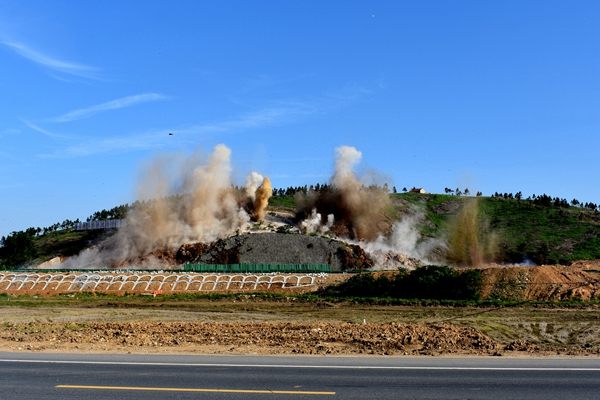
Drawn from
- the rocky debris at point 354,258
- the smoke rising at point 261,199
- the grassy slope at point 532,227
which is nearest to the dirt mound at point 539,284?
the rocky debris at point 354,258

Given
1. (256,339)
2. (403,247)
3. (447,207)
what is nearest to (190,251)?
(403,247)

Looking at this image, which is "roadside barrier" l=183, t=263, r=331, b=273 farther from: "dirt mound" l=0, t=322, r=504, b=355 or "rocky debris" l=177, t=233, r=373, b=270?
"dirt mound" l=0, t=322, r=504, b=355

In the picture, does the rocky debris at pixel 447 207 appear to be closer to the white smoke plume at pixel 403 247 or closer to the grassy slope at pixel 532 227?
the grassy slope at pixel 532 227

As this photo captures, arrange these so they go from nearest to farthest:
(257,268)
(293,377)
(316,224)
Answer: (293,377) < (257,268) < (316,224)

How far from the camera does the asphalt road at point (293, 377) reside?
11836 mm

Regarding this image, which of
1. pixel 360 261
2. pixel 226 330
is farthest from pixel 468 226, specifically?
pixel 226 330

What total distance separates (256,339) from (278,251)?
48.7 m

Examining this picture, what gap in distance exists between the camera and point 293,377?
43.9ft

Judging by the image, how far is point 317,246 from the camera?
70875 mm

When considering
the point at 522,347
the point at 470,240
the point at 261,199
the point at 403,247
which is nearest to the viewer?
the point at 522,347

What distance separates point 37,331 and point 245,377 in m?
14.7

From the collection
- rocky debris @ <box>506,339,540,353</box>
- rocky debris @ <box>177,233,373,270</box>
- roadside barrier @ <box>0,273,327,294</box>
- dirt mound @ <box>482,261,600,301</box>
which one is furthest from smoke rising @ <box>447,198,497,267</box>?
rocky debris @ <box>506,339,540,353</box>

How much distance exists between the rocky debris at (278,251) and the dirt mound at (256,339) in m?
42.9

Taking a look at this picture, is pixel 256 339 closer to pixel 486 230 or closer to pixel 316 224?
pixel 316 224
